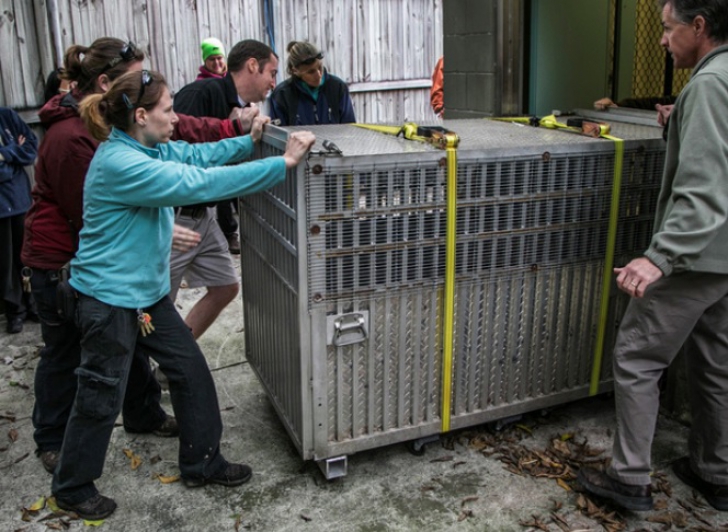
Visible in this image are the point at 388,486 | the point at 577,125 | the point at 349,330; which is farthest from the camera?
the point at 577,125

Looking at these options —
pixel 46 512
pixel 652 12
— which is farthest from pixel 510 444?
pixel 652 12

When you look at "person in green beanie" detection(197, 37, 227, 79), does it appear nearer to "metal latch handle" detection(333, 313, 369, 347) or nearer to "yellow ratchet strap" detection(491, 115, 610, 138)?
"yellow ratchet strap" detection(491, 115, 610, 138)

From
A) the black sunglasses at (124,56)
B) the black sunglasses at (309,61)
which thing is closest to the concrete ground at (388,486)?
the black sunglasses at (124,56)

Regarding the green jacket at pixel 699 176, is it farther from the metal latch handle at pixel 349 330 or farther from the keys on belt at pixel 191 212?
the keys on belt at pixel 191 212

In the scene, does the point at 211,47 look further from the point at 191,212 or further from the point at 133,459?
the point at 133,459

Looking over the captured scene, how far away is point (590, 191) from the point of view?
3.65m

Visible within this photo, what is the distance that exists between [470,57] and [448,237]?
9.00 ft

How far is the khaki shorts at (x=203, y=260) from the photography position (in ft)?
14.1

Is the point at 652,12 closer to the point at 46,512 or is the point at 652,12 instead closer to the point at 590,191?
the point at 590,191

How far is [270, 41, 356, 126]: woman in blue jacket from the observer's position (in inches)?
237

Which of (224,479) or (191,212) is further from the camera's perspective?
(191,212)

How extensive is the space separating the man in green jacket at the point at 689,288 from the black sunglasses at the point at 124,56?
2481 millimetres

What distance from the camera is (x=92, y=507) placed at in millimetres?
3369

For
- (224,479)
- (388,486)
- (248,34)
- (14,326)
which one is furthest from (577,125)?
(248,34)
